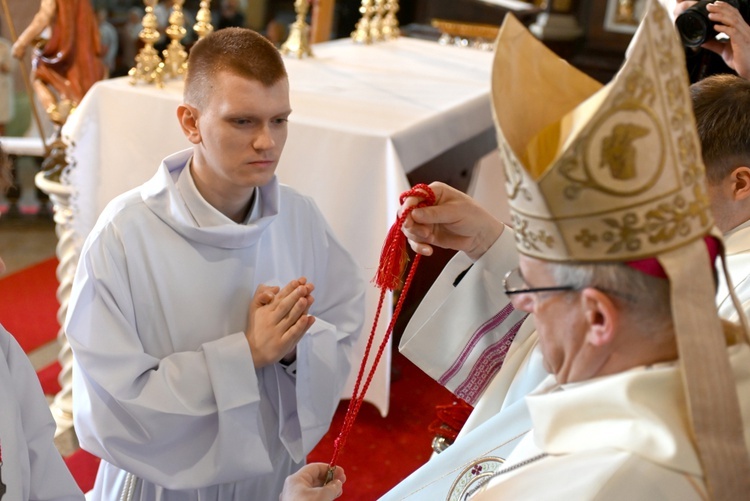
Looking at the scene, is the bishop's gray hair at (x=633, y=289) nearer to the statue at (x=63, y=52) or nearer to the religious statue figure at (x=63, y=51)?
the statue at (x=63, y=52)

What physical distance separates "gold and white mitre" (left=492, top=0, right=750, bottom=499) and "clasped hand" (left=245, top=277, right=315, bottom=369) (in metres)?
0.99

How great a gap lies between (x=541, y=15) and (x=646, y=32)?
6.79m

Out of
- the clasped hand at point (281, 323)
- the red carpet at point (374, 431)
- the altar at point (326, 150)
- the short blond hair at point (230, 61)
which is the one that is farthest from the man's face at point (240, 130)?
the red carpet at point (374, 431)

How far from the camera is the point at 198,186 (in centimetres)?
221

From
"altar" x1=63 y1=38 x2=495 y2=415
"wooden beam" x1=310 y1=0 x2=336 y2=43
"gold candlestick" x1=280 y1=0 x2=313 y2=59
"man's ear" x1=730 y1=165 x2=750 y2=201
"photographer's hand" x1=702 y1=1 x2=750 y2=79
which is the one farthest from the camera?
"wooden beam" x1=310 y1=0 x2=336 y2=43

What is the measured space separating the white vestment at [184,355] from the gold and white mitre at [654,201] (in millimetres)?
1131

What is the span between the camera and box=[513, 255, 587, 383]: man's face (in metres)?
1.23

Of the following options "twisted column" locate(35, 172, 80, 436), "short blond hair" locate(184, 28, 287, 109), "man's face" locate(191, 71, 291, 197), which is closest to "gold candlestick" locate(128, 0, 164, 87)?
"twisted column" locate(35, 172, 80, 436)

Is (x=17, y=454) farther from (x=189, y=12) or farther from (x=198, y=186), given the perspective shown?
(x=189, y=12)

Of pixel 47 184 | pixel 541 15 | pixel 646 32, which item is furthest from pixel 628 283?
pixel 541 15

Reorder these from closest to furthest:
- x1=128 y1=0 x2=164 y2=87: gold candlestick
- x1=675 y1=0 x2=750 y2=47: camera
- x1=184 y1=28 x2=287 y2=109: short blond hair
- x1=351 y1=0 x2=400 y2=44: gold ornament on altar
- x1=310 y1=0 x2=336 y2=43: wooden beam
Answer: x1=184 y1=28 x2=287 y2=109: short blond hair
x1=675 y1=0 x2=750 y2=47: camera
x1=128 y1=0 x2=164 y2=87: gold candlestick
x1=351 y1=0 x2=400 y2=44: gold ornament on altar
x1=310 y1=0 x2=336 y2=43: wooden beam

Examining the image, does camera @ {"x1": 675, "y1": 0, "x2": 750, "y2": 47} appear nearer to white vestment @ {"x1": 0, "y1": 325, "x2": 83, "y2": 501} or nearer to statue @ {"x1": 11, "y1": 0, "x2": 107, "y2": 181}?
white vestment @ {"x1": 0, "y1": 325, "x2": 83, "y2": 501}

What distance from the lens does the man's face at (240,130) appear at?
2.12m

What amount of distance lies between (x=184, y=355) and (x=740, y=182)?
1.33 meters
